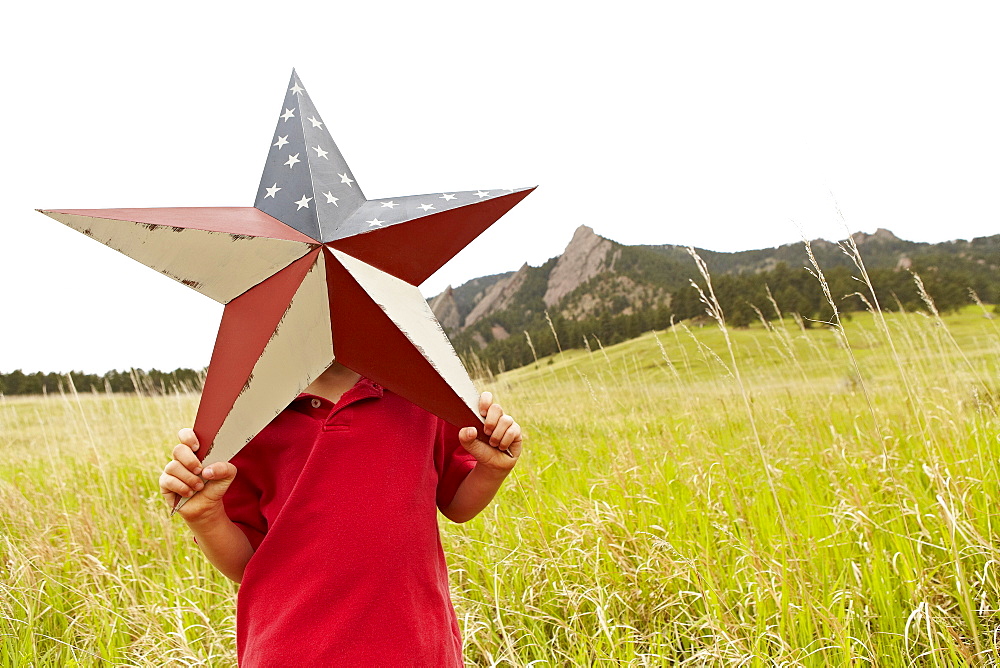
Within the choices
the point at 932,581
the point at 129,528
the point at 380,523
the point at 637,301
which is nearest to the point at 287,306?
the point at 380,523

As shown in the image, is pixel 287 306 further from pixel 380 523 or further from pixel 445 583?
pixel 445 583

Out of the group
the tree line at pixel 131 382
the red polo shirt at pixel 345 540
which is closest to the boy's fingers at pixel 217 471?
the red polo shirt at pixel 345 540

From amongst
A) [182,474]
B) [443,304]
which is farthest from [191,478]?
[443,304]

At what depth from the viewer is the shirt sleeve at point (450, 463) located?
143cm

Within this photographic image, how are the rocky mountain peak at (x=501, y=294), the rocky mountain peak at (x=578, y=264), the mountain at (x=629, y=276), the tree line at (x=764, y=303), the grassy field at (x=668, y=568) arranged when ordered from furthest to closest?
the rocky mountain peak at (x=578, y=264)
the rocky mountain peak at (x=501, y=294)
the mountain at (x=629, y=276)
the tree line at (x=764, y=303)
the grassy field at (x=668, y=568)

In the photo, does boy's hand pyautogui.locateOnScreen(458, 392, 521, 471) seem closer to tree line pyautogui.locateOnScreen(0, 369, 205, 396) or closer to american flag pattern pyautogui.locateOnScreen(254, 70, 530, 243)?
american flag pattern pyautogui.locateOnScreen(254, 70, 530, 243)

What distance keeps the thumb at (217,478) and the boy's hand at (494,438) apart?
47 centimetres

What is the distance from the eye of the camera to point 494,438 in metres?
1.21

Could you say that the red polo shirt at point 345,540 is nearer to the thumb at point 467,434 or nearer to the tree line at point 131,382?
the thumb at point 467,434

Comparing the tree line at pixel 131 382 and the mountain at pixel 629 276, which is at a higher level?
the tree line at pixel 131 382

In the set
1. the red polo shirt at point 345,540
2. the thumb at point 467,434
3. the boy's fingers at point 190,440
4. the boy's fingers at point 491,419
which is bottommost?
the red polo shirt at point 345,540

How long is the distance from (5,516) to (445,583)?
3.43 metres

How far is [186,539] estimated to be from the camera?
3023mm

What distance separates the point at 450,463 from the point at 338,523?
354mm
